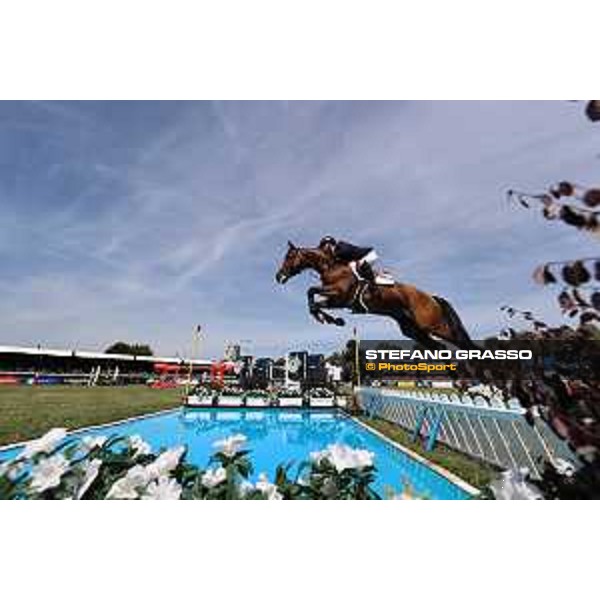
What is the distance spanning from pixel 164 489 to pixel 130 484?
0.14 m

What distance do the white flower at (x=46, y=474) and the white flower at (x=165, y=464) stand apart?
1.10 ft

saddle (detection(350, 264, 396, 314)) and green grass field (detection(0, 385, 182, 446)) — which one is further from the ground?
saddle (detection(350, 264, 396, 314))

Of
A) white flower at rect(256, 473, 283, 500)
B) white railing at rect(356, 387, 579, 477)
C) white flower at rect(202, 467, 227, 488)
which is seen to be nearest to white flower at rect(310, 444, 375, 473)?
white flower at rect(256, 473, 283, 500)

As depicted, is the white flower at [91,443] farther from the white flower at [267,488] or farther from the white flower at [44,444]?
the white flower at [267,488]

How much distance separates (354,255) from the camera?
4789mm

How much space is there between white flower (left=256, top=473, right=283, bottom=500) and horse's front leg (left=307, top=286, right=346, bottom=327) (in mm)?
2542

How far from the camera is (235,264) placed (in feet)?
17.9

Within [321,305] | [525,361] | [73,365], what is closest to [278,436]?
[321,305]

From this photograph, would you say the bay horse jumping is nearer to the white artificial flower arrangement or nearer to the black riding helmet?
the black riding helmet

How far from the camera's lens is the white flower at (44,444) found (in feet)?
6.48

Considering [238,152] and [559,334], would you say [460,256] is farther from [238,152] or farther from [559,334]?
[559,334]

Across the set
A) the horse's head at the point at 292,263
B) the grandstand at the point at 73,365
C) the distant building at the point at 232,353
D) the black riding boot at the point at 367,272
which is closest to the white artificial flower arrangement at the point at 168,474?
the black riding boot at the point at 367,272

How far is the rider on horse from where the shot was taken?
4.73 metres
